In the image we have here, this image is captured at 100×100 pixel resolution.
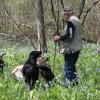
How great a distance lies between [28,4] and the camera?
93.2 ft

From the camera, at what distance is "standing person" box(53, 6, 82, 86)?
9031 millimetres

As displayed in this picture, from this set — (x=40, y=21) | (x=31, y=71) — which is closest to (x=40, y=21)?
(x=40, y=21)

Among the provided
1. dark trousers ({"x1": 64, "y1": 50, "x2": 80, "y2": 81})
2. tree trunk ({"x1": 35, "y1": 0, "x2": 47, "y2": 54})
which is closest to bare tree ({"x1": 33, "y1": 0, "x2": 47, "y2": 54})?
tree trunk ({"x1": 35, "y1": 0, "x2": 47, "y2": 54})

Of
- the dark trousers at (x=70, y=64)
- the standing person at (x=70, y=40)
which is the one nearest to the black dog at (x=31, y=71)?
the standing person at (x=70, y=40)

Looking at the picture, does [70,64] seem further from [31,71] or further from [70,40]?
[31,71]

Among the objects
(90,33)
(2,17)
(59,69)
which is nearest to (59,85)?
(59,69)

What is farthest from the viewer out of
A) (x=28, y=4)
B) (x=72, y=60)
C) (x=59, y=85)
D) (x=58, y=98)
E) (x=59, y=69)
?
(x=28, y=4)

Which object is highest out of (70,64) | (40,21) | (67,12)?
(67,12)

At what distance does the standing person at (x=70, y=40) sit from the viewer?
9031 millimetres

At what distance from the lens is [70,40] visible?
9242mm

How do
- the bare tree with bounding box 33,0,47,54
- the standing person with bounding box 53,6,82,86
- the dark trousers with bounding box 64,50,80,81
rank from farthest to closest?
the bare tree with bounding box 33,0,47,54
the dark trousers with bounding box 64,50,80,81
the standing person with bounding box 53,6,82,86

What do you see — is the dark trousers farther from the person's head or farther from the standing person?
the person's head

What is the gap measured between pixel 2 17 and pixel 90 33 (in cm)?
583

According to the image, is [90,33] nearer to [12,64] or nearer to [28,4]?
[28,4]
